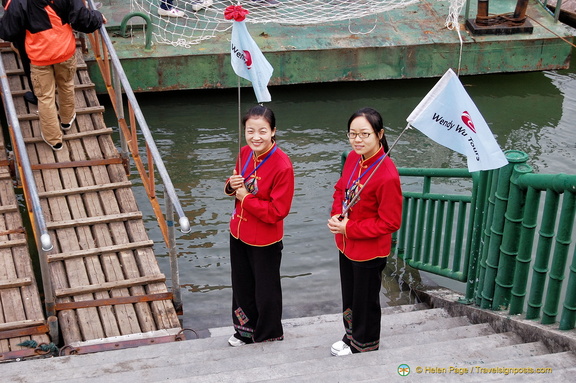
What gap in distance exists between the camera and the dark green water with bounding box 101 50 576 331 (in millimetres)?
6168

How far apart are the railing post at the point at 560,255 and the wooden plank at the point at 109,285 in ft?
8.70

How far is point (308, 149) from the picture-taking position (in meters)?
8.70

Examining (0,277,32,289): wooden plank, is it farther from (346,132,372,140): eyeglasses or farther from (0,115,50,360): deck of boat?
(346,132,372,140): eyeglasses

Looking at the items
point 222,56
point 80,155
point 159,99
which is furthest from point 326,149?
point 80,155

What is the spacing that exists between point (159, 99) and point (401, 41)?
3.37 m

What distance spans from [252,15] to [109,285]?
6041 mm

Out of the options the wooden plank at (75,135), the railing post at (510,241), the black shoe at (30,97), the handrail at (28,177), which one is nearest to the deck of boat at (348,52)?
the black shoe at (30,97)

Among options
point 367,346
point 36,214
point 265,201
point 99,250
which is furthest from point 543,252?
point 99,250

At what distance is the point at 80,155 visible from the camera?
622 centimetres

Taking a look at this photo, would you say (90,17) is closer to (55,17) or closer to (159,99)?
(55,17)

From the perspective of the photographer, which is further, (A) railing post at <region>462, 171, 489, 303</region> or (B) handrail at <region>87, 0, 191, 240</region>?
(B) handrail at <region>87, 0, 191, 240</region>

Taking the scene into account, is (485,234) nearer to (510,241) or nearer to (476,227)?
(476,227)

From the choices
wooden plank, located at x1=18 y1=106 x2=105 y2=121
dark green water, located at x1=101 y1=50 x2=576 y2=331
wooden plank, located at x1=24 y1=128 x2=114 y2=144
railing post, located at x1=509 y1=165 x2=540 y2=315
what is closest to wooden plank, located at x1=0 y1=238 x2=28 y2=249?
wooden plank, located at x1=24 y1=128 x2=114 y2=144

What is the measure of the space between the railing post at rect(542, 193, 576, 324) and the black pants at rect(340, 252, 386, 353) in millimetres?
906
